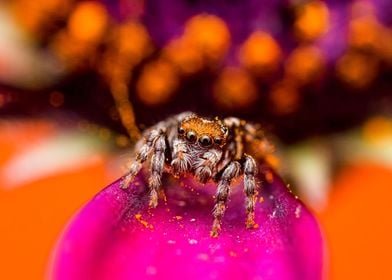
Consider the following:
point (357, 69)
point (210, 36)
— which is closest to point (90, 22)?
point (210, 36)

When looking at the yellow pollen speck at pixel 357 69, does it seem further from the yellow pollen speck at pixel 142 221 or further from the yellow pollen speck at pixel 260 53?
the yellow pollen speck at pixel 142 221

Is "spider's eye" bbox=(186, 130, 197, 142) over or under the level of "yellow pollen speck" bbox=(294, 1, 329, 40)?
under

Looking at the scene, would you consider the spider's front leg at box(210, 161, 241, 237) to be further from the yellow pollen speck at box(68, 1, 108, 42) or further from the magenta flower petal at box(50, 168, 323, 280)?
the yellow pollen speck at box(68, 1, 108, 42)

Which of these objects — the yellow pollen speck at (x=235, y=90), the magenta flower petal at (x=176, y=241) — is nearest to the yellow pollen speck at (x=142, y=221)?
the magenta flower petal at (x=176, y=241)

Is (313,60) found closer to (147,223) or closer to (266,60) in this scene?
(266,60)

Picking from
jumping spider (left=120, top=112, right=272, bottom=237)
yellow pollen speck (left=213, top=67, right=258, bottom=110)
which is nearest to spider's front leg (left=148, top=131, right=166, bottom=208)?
jumping spider (left=120, top=112, right=272, bottom=237)

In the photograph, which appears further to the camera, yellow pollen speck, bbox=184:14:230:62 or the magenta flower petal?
yellow pollen speck, bbox=184:14:230:62

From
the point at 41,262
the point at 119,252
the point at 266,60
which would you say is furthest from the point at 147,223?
the point at 266,60
